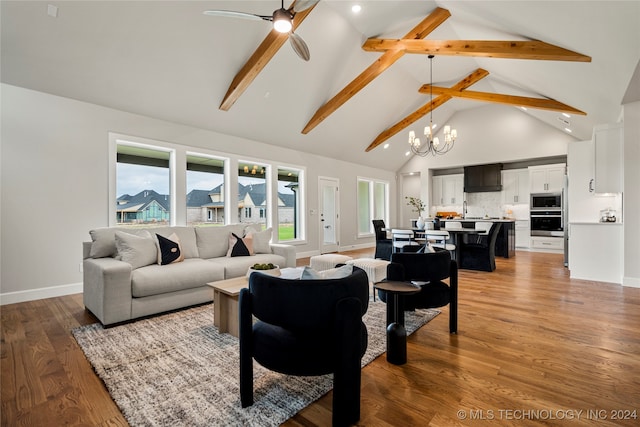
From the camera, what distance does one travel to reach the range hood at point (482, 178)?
8906 millimetres

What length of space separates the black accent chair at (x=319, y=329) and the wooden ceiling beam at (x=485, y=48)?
3.93 meters

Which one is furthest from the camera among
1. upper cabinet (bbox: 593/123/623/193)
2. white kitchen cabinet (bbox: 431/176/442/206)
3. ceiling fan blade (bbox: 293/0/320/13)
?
white kitchen cabinet (bbox: 431/176/442/206)

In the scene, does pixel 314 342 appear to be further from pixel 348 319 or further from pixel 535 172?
pixel 535 172

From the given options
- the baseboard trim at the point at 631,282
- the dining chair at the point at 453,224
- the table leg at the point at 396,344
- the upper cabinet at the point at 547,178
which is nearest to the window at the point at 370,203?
the dining chair at the point at 453,224

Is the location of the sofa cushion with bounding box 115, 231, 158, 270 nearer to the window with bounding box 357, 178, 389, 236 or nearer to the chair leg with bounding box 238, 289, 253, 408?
the chair leg with bounding box 238, 289, 253, 408

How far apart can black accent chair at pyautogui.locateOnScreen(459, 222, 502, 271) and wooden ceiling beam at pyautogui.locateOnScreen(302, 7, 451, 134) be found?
3.77m

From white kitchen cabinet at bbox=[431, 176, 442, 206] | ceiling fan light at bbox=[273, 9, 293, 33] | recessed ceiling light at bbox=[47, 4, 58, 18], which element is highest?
recessed ceiling light at bbox=[47, 4, 58, 18]

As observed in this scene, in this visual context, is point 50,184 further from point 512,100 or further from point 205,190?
point 512,100

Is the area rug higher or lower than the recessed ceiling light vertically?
lower

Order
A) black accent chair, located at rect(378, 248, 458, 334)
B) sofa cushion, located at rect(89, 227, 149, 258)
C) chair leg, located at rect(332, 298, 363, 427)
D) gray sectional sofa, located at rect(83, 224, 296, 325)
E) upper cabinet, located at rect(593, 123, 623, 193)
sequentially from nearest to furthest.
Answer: chair leg, located at rect(332, 298, 363, 427) < black accent chair, located at rect(378, 248, 458, 334) < gray sectional sofa, located at rect(83, 224, 296, 325) < sofa cushion, located at rect(89, 227, 149, 258) < upper cabinet, located at rect(593, 123, 623, 193)

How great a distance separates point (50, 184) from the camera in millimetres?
3889

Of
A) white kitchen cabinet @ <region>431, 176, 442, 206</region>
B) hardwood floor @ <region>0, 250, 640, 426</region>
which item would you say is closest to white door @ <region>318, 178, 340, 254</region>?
white kitchen cabinet @ <region>431, 176, 442, 206</region>

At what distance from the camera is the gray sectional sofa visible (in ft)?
9.56

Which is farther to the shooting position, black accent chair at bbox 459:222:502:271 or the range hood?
the range hood
